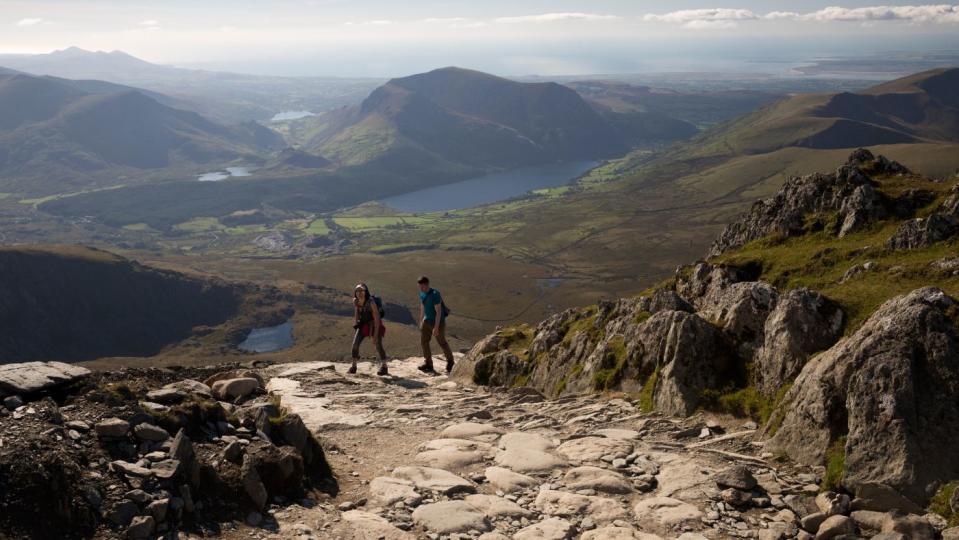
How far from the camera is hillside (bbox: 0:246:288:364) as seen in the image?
15888cm

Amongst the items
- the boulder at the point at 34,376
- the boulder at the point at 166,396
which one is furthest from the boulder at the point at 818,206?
the boulder at the point at 34,376

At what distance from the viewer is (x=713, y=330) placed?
19.5 m

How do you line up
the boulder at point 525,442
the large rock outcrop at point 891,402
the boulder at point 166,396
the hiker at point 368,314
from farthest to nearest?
the hiker at point 368,314 < the boulder at point 525,442 < the boulder at point 166,396 < the large rock outcrop at point 891,402

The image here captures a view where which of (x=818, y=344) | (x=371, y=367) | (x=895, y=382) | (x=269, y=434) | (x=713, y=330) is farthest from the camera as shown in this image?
(x=371, y=367)

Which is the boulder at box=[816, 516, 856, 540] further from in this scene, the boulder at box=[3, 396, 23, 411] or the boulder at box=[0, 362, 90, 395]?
the boulder at box=[0, 362, 90, 395]

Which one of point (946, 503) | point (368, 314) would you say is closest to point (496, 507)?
point (946, 503)

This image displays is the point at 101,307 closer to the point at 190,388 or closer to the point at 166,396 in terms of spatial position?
the point at 190,388

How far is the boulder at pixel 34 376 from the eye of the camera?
46.6 ft

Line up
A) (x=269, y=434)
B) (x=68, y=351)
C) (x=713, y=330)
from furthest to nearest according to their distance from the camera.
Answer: (x=68, y=351) → (x=713, y=330) → (x=269, y=434)

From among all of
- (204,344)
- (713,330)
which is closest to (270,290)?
(204,344)

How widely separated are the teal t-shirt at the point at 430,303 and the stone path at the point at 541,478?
884cm

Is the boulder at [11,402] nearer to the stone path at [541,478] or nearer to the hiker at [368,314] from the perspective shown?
the stone path at [541,478]

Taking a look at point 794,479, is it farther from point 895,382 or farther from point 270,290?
point 270,290

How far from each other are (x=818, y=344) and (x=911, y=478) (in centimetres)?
538
